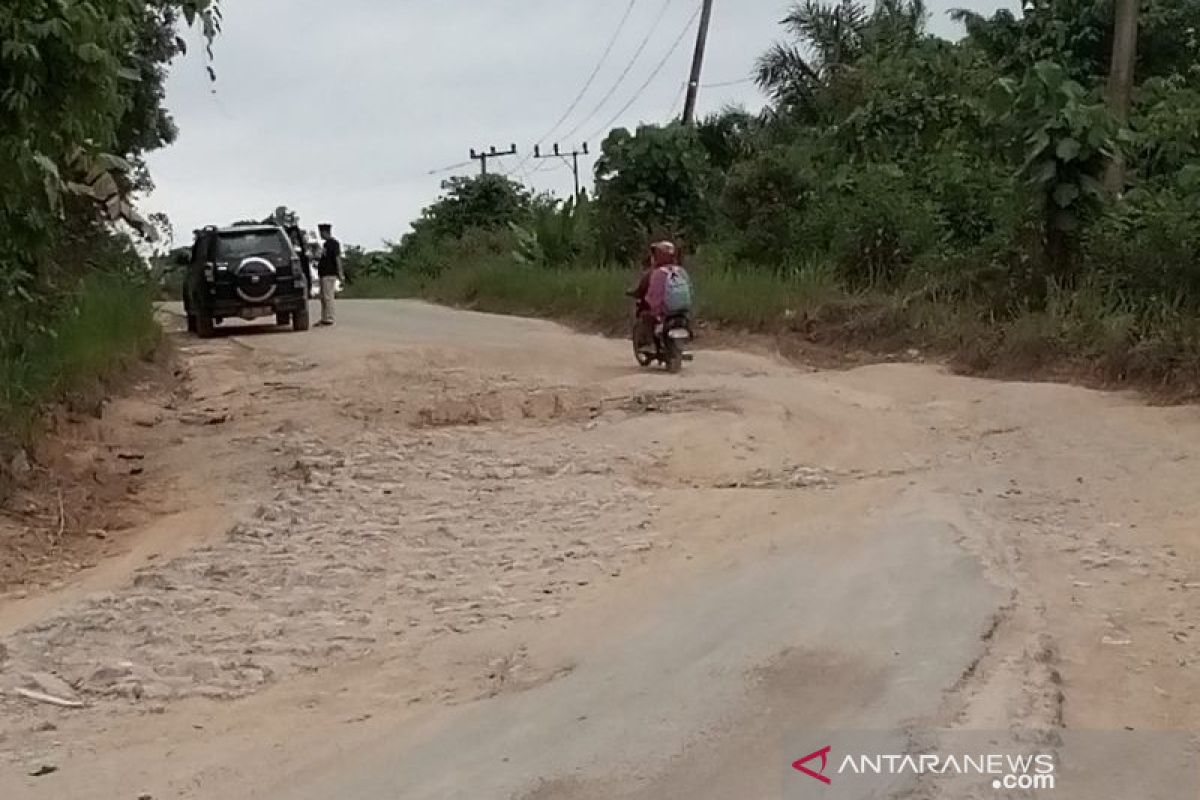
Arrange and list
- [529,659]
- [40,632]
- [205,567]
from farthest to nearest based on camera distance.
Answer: [205,567] < [40,632] < [529,659]

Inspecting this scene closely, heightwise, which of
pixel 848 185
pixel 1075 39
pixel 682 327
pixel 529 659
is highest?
pixel 1075 39

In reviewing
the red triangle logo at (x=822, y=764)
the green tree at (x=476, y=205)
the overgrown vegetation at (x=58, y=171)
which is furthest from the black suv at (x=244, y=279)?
the green tree at (x=476, y=205)

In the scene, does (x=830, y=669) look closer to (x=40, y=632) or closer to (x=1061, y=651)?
(x=1061, y=651)

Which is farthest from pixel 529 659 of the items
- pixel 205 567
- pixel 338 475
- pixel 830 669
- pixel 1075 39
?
pixel 1075 39

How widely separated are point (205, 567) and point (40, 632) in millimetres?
1128

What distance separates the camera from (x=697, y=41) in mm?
33281

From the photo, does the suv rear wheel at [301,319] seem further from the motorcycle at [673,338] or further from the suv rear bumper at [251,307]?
the motorcycle at [673,338]

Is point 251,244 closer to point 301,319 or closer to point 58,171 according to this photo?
point 301,319

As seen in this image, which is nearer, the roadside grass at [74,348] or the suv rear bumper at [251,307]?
the roadside grass at [74,348]

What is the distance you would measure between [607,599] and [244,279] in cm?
1482

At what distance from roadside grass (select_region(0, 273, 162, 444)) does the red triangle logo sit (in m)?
6.46

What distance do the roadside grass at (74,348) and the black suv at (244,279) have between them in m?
1.97

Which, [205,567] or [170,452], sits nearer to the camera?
[205,567]

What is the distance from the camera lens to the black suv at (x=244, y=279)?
20.4 m
